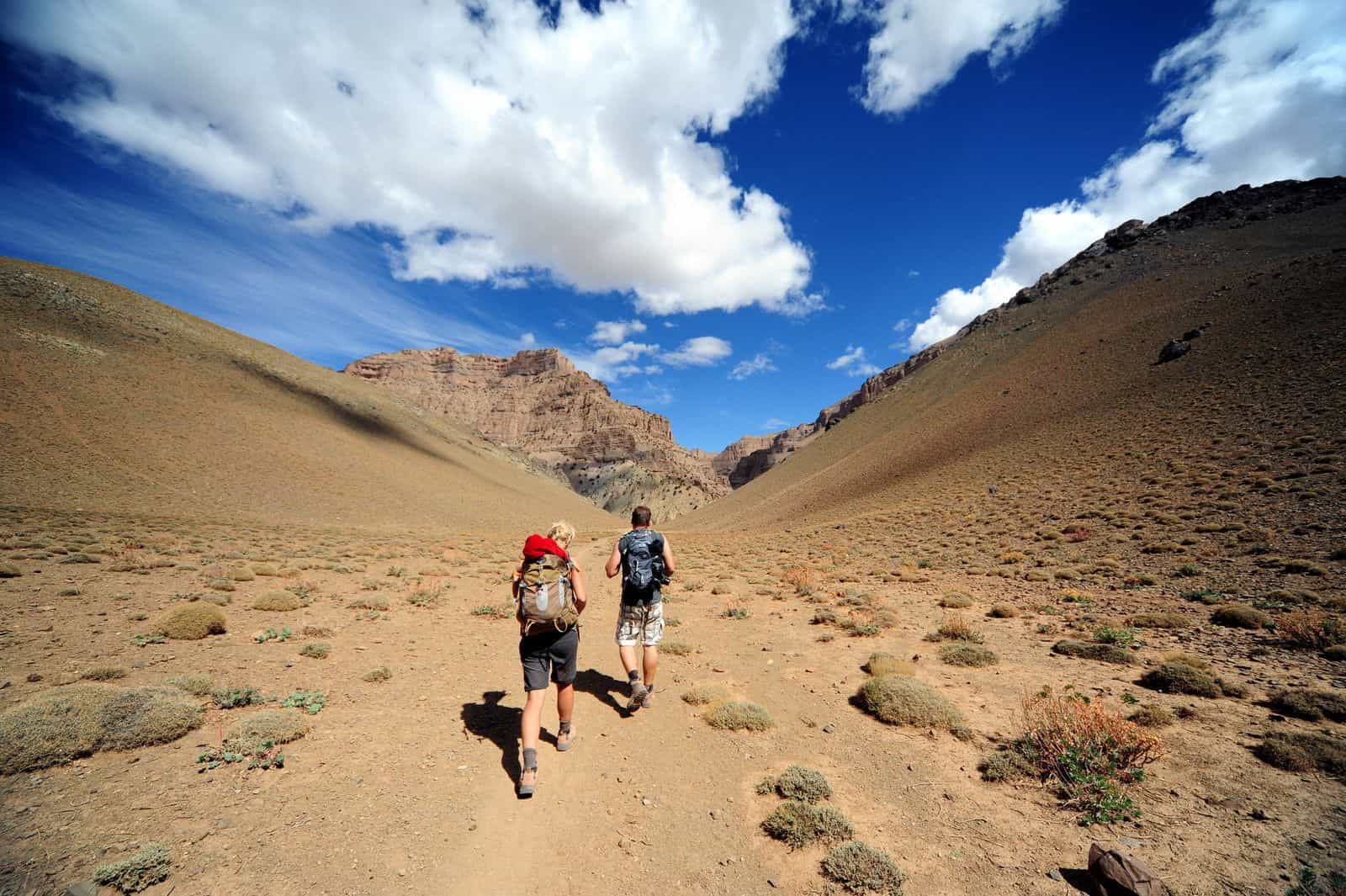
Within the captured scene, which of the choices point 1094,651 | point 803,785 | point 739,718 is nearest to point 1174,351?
point 1094,651

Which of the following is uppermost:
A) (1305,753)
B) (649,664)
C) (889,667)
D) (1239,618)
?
(1239,618)

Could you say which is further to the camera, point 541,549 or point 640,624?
point 640,624

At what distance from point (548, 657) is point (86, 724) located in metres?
4.40

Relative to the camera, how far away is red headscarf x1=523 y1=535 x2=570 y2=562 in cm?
492

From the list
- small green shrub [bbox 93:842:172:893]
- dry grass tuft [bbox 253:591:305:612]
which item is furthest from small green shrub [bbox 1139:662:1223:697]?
dry grass tuft [bbox 253:591:305:612]

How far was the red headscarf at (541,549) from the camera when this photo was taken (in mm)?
4922

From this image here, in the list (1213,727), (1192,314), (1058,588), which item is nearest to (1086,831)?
(1213,727)

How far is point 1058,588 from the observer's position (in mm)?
12359

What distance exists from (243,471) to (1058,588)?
54049 millimetres

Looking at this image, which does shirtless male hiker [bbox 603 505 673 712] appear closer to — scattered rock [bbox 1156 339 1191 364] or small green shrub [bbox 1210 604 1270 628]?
small green shrub [bbox 1210 604 1270 628]

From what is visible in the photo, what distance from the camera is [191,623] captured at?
791 centimetres

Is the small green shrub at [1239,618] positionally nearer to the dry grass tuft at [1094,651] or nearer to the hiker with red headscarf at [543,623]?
the dry grass tuft at [1094,651]

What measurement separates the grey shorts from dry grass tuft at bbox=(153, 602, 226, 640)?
722cm

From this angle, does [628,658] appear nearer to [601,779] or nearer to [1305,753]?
[601,779]
